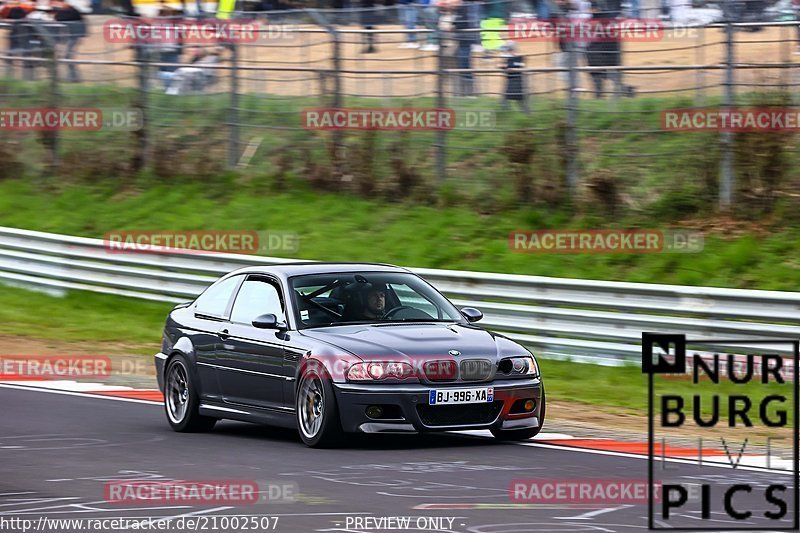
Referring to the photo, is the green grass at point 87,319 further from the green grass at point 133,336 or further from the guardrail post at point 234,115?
the guardrail post at point 234,115

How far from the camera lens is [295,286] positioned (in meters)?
11.6

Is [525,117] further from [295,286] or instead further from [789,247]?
[295,286]

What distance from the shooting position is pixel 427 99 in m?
22.7

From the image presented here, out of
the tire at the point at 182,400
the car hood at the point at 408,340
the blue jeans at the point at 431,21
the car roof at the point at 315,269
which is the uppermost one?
the blue jeans at the point at 431,21

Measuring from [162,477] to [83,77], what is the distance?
1946 centimetres

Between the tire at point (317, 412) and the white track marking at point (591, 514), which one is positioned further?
the tire at point (317, 412)

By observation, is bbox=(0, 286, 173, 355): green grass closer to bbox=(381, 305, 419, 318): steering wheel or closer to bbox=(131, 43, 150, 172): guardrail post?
bbox=(131, 43, 150, 172): guardrail post

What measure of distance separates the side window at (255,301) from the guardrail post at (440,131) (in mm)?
10785

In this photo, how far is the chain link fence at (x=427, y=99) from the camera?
64.1 ft

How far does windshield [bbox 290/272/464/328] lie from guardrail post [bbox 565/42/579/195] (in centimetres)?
938

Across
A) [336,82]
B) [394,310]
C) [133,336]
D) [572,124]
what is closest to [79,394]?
[394,310]

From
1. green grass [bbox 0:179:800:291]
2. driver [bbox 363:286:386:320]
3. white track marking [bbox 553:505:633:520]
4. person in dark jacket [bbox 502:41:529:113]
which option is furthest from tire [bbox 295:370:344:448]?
person in dark jacket [bbox 502:41:529:113]

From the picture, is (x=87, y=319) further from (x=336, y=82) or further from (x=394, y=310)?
(x=394, y=310)

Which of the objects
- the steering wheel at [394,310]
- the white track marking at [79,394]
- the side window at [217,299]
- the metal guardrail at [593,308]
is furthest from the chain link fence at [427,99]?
the steering wheel at [394,310]
